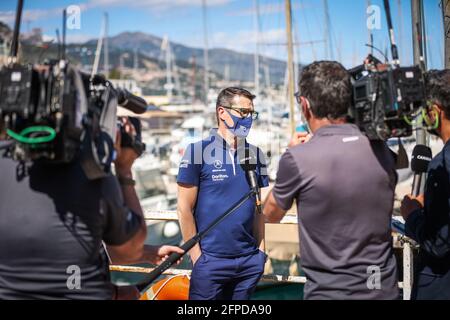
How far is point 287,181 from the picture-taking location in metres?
2.44

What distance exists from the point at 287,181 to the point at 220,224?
119cm

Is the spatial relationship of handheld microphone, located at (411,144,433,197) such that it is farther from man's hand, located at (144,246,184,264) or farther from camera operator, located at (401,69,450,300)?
man's hand, located at (144,246,184,264)

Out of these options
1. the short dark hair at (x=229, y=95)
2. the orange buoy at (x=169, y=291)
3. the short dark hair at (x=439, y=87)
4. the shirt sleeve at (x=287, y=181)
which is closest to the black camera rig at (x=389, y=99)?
the short dark hair at (x=439, y=87)

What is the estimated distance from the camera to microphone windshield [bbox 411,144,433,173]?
109 inches

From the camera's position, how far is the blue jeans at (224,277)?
11.1 feet

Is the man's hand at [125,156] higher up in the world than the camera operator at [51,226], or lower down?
higher up

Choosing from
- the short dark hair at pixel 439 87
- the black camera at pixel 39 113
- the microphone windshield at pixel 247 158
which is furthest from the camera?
the microphone windshield at pixel 247 158

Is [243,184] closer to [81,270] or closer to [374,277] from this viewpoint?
[374,277]

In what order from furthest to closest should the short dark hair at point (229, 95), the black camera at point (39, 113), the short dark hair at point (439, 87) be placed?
1. the short dark hair at point (229, 95)
2. the short dark hair at point (439, 87)
3. the black camera at point (39, 113)

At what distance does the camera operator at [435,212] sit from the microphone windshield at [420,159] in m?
0.13

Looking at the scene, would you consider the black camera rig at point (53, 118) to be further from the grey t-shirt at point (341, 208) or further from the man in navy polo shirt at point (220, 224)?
the man in navy polo shirt at point (220, 224)

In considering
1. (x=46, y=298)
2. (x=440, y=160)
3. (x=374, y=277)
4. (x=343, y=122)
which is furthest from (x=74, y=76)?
(x=440, y=160)

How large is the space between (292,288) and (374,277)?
7234 mm

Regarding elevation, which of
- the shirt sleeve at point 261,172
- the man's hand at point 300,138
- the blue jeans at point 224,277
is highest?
the man's hand at point 300,138
